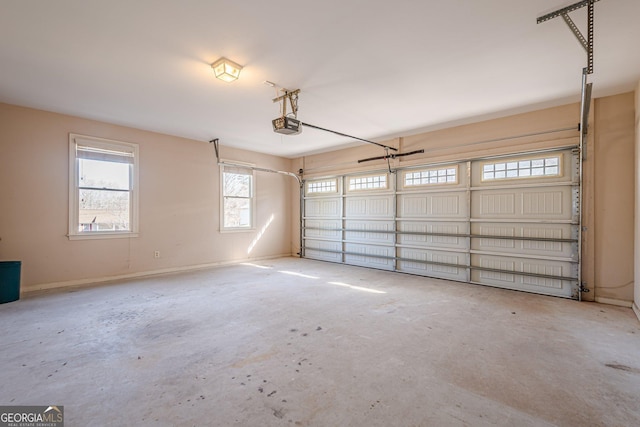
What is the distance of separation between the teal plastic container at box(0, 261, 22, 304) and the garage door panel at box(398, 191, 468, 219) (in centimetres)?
634

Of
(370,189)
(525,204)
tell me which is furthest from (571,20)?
(370,189)

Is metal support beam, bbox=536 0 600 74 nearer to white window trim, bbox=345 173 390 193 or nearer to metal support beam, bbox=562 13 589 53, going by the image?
metal support beam, bbox=562 13 589 53

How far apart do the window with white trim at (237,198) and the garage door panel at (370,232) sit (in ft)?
8.31

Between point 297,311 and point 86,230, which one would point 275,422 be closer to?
point 297,311

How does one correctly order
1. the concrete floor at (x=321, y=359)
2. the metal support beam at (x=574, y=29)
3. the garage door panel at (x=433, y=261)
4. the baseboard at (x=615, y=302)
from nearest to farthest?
the concrete floor at (x=321, y=359)
the metal support beam at (x=574, y=29)
the baseboard at (x=615, y=302)
the garage door panel at (x=433, y=261)

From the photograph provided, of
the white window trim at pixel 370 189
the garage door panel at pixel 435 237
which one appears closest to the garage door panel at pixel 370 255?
the garage door panel at pixel 435 237

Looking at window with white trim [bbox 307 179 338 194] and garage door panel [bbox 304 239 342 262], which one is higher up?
window with white trim [bbox 307 179 338 194]

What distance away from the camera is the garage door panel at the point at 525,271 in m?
4.28

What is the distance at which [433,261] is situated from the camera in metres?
5.57

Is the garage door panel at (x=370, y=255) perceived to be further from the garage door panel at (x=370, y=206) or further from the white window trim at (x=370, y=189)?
the white window trim at (x=370, y=189)

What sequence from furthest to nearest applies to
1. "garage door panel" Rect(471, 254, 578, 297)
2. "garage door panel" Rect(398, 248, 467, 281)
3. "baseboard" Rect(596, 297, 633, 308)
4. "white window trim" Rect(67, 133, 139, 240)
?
"garage door panel" Rect(398, 248, 467, 281), "white window trim" Rect(67, 133, 139, 240), "garage door panel" Rect(471, 254, 578, 297), "baseboard" Rect(596, 297, 633, 308)

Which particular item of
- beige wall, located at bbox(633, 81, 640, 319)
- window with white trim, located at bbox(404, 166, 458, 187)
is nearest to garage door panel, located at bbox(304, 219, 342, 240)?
window with white trim, located at bbox(404, 166, 458, 187)

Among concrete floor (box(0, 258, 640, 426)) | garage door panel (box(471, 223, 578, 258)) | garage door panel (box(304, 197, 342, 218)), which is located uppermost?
garage door panel (box(304, 197, 342, 218))

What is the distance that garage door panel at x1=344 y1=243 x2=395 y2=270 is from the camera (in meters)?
6.25
